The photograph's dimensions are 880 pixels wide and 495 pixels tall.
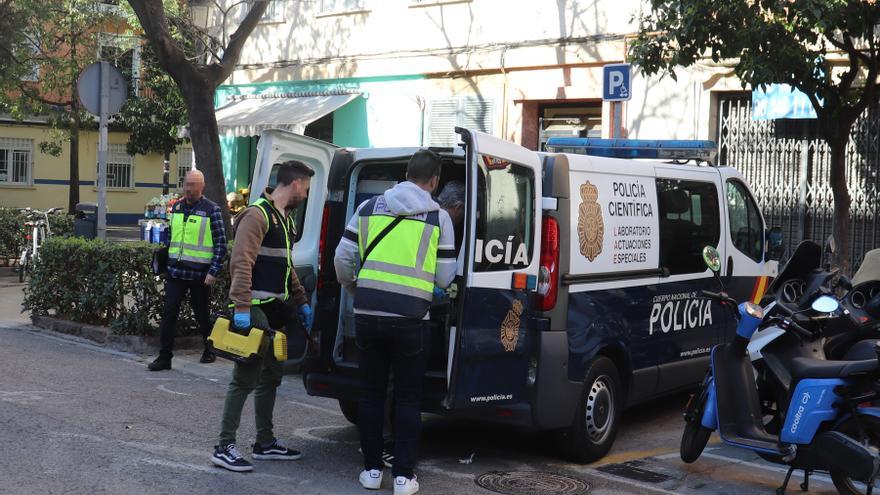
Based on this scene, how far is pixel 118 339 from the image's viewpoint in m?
10.7

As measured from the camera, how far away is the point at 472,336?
249 inches

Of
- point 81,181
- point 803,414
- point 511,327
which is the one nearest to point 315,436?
point 511,327

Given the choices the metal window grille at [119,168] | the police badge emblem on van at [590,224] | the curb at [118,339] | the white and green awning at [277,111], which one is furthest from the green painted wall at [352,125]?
the metal window grille at [119,168]

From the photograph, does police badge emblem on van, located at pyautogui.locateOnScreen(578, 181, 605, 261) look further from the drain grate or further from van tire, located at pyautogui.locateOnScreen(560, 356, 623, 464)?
the drain grate

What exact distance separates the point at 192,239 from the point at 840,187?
6.38 metres

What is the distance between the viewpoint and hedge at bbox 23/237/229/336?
1059 cm

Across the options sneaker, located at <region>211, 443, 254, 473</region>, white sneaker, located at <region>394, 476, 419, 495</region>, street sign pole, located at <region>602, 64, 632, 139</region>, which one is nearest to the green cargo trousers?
sneaker, located at <region>211, 443, 254, 473</region>

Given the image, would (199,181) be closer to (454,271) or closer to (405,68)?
(454,271)

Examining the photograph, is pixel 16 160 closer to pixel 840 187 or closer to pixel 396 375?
pixel 840 187

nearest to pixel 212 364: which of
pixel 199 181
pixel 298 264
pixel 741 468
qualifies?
pixel 199 181

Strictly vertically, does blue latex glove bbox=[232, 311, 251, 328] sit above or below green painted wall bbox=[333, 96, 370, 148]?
below

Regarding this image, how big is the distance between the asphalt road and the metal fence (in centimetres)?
529

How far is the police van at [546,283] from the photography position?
6.40 meters

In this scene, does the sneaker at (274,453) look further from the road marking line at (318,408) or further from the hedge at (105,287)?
the hedge at (105,287)
